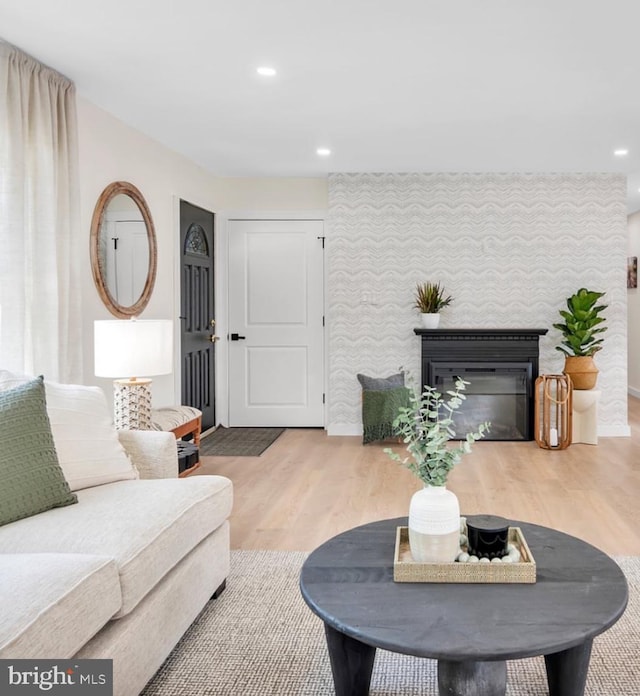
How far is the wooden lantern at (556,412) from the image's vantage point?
532 cm

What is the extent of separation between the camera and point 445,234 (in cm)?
584

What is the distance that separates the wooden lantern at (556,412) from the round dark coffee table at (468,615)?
354 cm

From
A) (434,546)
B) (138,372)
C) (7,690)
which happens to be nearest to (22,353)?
(138,372)

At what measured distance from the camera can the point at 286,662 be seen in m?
2.08

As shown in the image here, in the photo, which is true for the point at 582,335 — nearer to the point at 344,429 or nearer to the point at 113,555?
the point at 344,429

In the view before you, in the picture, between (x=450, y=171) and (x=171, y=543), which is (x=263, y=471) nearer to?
(x=171, y=543)

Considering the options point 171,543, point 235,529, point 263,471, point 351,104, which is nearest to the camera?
point 171,543

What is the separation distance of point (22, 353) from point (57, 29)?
4.81 feet

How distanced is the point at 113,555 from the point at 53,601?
1.07ft

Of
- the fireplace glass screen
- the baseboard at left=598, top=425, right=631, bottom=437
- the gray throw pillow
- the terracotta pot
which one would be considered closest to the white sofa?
the gray throw pillow

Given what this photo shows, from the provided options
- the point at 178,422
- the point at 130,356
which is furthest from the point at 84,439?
the point at 178,422

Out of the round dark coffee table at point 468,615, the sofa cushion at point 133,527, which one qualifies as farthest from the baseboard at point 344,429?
the round dark coffee table at point 468,615

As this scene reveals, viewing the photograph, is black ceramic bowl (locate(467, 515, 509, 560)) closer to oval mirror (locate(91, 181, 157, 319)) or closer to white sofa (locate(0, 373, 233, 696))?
white sofa (locate(0, 373, 233, 696))

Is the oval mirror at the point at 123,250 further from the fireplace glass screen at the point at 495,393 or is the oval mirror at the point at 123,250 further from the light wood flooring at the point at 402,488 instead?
the fireplace glass screen at the point at 495,393
